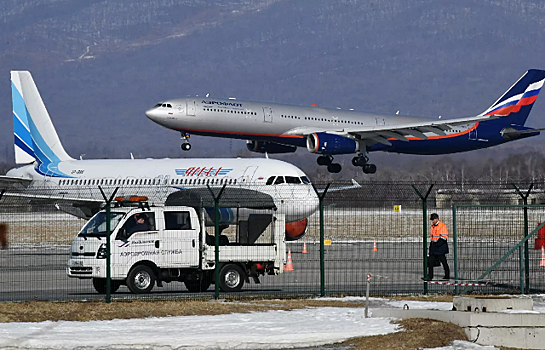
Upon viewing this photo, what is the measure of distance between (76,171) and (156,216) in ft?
77.9

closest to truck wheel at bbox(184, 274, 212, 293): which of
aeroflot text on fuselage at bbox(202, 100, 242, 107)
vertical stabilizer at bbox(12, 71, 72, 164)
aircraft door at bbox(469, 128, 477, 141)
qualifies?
vertical stabilizer at bbox(12, 71, 72, 164)

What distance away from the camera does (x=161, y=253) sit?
20922 mm

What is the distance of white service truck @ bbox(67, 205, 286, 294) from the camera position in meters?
20.7

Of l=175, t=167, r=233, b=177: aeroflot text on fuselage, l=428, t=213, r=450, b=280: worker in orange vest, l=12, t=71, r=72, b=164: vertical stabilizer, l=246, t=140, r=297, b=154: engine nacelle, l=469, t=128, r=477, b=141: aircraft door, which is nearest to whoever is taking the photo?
l=428, t=213, r=450, b=280: worker in orange vest

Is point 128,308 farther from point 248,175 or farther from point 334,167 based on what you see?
point 334,167

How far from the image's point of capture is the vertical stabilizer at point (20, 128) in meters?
51.5

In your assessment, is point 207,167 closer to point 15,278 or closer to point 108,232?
point 15,278

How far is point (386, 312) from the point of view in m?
16.1

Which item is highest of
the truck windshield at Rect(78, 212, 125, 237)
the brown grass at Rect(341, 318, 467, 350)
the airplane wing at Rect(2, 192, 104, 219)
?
the airplane wing at Rect(2, 192, 104, 219)

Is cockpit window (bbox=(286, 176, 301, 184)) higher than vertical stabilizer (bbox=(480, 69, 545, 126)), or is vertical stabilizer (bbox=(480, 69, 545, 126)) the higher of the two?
vertical stabilizer (bbox=(480, 69, 545, 126))

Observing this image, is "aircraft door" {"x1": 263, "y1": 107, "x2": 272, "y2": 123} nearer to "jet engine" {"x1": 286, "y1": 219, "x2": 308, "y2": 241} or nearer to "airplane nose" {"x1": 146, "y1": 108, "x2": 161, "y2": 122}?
"airplane nose" {"x1": 146, "y1": 108, "x2": 161, "y2": 122}

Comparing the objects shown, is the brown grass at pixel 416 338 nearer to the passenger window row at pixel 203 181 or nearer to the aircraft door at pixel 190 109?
the passenger window row at pixel 203 181

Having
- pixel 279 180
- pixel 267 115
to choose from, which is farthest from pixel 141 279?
pixel 267 115

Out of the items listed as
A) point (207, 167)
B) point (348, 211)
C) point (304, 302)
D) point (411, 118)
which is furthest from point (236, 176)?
point (411, 118)
